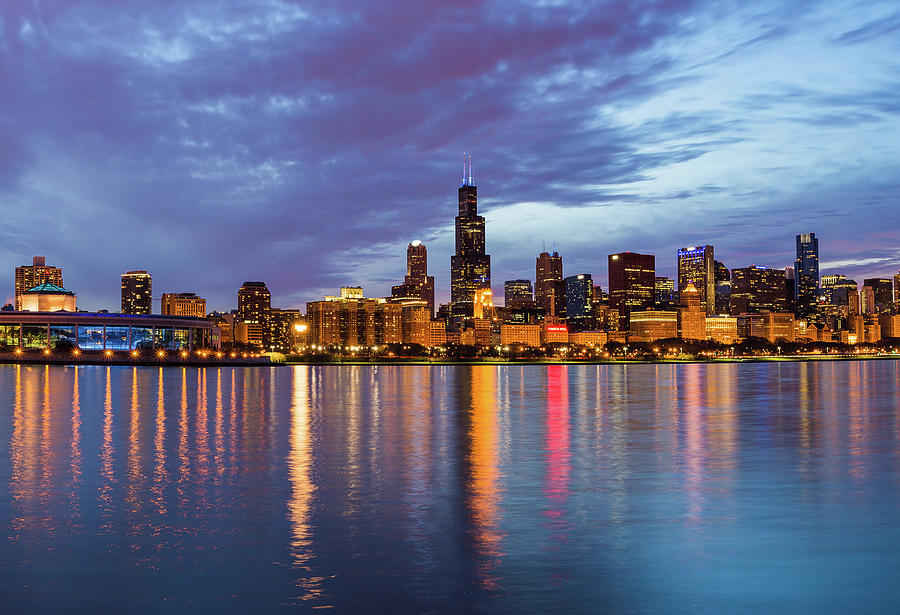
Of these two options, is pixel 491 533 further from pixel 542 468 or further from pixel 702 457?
pixel 702 457

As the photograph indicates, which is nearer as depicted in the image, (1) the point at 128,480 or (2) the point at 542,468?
(1) the point at 128,480

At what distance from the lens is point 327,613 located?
14094 mm

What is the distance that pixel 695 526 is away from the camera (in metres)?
21.3

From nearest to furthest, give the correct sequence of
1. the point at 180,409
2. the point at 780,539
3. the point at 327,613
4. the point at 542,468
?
the point at 327,613 → the point at 780,539 → the point at 542,468 → the point at 180,409

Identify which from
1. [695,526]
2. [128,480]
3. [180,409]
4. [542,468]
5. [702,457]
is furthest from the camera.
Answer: [180,409]

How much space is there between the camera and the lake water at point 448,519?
15.4 meters

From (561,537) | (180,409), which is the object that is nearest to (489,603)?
(561,537)

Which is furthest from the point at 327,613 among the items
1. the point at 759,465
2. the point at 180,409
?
the point at 180,409

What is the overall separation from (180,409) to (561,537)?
49.1 metres

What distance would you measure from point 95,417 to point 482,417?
2627 cm

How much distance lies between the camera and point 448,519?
22.3 m

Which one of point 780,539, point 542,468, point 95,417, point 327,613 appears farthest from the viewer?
point 95,417

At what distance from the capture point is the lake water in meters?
15.4

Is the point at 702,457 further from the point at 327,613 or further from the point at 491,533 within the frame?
the point at 327,613
